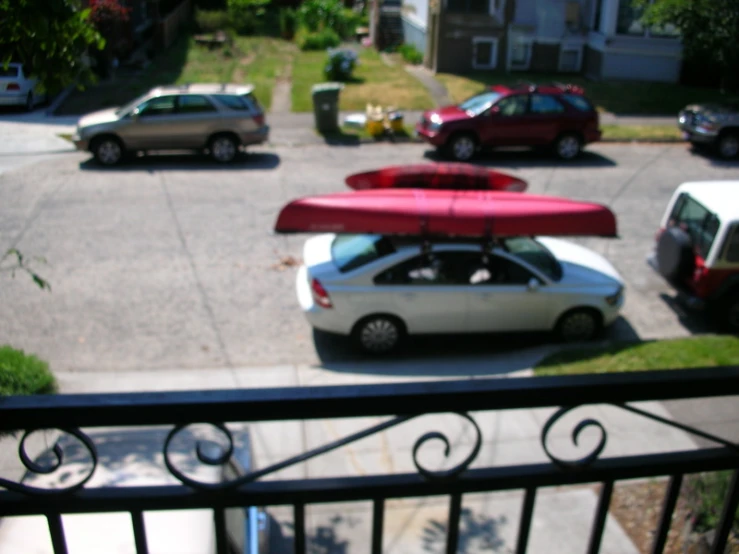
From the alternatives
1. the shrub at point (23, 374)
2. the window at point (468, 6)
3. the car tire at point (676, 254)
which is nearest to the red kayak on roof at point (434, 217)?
the car tire at point (676, 254)

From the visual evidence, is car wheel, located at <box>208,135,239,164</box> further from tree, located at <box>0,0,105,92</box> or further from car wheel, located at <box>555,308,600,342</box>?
tree, located at <box>0,0,105,92</box>

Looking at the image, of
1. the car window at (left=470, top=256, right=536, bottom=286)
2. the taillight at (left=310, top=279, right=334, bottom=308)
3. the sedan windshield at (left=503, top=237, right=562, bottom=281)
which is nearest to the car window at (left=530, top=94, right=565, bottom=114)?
the sedan windshield at (left=503, top=237, right=562, bottom=281)

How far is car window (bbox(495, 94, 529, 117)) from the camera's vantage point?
18781 mm

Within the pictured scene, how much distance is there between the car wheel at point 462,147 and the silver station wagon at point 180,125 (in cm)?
432

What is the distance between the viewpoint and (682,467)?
2.05 m

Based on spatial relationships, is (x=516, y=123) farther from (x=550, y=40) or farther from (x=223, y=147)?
(x=550, y=40)

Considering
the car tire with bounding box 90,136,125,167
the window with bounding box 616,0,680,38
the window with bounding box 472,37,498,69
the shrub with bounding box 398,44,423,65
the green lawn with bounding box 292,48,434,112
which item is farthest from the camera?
the shrub with bounding box 398,44,423,65

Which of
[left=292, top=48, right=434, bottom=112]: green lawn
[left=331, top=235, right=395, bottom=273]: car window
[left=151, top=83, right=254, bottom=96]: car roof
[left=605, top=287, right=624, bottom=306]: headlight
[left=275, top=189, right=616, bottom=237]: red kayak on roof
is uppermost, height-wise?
[left=275, top=189, right=616, bottom=237]: red kayak on roof

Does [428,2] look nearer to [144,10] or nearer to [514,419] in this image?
[144,10]

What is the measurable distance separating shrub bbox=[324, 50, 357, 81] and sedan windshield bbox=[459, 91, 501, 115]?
7.72 metres

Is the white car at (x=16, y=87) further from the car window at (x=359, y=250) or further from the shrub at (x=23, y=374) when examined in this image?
the car window at (x=359, y=250)

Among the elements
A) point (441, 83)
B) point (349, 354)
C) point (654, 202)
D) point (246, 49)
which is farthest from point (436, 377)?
point (246, 49)

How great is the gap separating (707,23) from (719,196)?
40.0 ft

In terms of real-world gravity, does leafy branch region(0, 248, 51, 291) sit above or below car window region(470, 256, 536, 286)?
above
